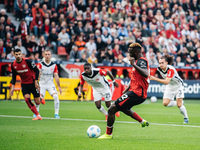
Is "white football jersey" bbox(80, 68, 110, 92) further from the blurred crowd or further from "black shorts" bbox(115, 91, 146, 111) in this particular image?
the blurred crowd

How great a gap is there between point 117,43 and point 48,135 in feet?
62.5

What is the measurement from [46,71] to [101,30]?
43.4 ft

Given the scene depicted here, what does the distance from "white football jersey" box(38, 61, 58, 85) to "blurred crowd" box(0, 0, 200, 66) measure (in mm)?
8239

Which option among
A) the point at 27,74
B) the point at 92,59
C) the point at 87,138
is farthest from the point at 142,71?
the point at 92,59

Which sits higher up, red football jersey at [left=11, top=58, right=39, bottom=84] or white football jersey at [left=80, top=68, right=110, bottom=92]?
red football jersey at [left=11, top=58, right=39, bottom=84]

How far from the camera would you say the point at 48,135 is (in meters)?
9.61

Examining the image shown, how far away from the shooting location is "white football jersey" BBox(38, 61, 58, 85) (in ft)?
51.9

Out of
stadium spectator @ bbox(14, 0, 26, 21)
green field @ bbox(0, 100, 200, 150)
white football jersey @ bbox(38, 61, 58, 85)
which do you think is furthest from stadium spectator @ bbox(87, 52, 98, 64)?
green field @ bbox(0, 100, 200, 150)

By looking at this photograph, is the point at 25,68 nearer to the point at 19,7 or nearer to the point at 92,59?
the point at 92,59

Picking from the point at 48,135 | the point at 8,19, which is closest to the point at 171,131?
the point at 48,135

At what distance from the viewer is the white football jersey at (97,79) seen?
44.4 ft

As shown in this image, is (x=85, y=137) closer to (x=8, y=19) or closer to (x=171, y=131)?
(x=171, y=131)

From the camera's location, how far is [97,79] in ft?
45.2

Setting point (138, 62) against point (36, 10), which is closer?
point (138, 62)
